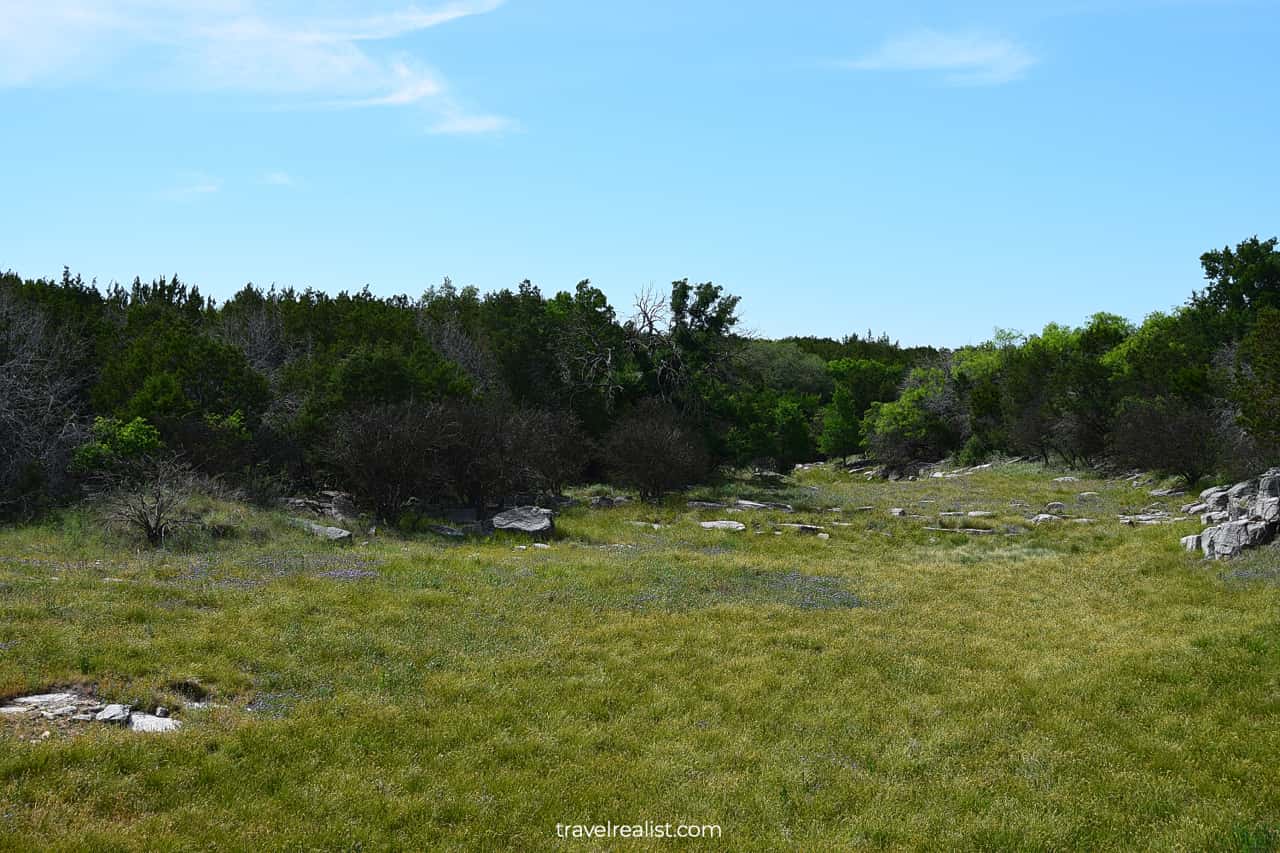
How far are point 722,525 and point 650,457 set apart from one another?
5787 millimetres

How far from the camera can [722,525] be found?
24.8 meters

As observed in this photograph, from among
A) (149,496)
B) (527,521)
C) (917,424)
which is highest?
Result: (917,424)

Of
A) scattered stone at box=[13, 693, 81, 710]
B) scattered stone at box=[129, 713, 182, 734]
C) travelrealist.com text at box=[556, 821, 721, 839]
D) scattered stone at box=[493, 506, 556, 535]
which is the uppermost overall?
scattered stone at box=[493, 506, 556, 535]

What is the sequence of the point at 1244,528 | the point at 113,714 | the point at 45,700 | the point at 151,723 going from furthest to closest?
the point at 1244,528 → the point at 45,700 → the point at 113,714 → the point at 151,723

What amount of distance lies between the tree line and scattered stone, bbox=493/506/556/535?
8.90 ft

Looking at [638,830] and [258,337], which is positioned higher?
[258,337]

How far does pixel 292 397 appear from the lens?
96.9 feet

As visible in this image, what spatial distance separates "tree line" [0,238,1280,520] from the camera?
24031mm

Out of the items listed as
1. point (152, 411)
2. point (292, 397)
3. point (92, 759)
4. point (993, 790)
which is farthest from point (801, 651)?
point (292, 397)

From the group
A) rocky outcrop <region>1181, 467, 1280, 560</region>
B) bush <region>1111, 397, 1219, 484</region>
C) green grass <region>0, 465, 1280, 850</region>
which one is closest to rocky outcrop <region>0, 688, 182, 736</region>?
green grass <region>0, 465, 1280, 850</region>

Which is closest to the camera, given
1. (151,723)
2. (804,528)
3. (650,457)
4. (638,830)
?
(638,830)

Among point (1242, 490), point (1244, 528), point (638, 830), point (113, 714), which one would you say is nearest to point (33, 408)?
point (113, 714)

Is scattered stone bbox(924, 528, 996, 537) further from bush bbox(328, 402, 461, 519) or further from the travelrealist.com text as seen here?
the travelrealist.com text

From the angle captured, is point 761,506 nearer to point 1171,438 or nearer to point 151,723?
point 1171,438
